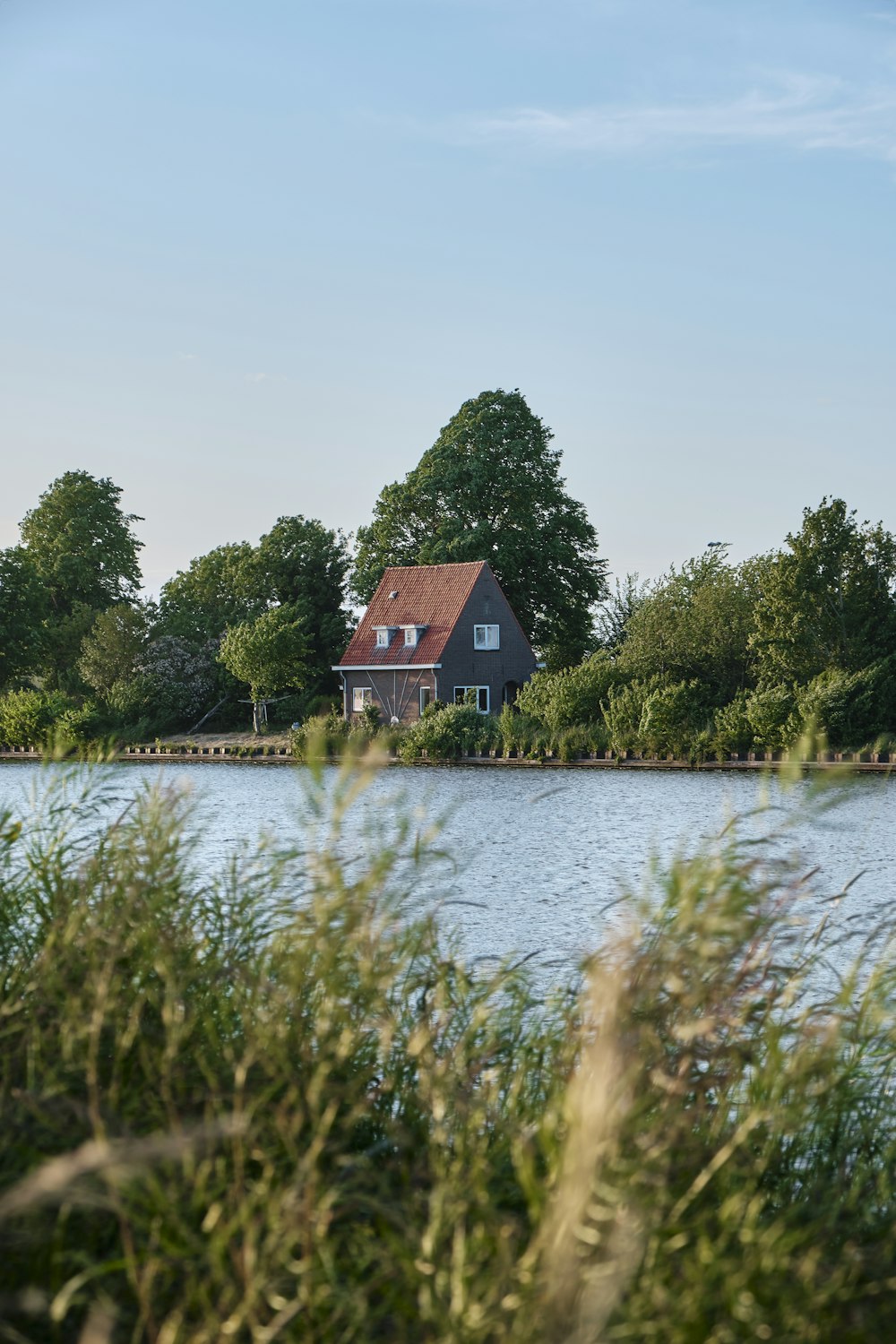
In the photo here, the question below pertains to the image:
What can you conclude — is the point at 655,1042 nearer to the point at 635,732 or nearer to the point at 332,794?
the point at 332,794

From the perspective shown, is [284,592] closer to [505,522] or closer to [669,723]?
[505,522]

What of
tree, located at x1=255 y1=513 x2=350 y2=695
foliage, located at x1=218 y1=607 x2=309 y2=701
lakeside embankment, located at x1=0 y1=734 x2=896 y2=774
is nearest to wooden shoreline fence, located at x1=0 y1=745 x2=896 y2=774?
lakeside embankment, located at x1=0 y1=734 x2=896 y2=774

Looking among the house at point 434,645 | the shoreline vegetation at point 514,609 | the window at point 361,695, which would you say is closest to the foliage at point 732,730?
the shoreline vegetation at point 514,609

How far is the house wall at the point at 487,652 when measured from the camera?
4541 cm

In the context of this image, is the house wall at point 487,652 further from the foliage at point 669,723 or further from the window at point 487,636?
the foliage at point 669,723

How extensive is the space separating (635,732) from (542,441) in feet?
63.9

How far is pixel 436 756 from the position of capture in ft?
119

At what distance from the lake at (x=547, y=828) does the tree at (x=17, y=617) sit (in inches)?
523

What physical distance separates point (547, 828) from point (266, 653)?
25.5m

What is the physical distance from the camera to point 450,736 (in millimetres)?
35906

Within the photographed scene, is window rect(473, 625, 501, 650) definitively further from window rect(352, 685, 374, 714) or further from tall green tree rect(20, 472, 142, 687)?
tall green tree rect(20, 472, 142, 687)

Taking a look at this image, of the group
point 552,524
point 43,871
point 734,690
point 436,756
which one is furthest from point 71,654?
point 43,871

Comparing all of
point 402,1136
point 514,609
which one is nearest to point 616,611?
point 514,609

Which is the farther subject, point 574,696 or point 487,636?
point 487,636
